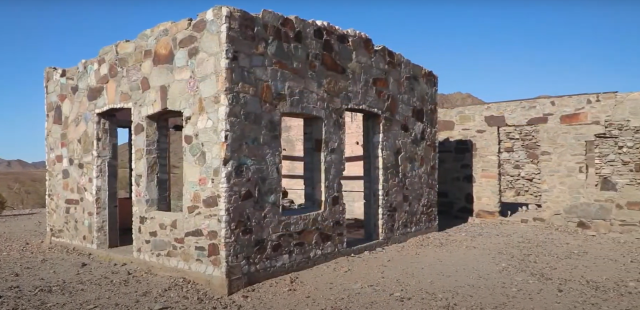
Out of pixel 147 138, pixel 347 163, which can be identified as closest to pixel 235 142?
pixel 147 138

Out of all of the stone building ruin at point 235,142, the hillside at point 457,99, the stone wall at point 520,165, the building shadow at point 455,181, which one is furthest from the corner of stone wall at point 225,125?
the hillside at point 457,99

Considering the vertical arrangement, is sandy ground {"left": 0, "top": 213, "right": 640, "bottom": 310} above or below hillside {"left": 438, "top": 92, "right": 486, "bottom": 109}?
below

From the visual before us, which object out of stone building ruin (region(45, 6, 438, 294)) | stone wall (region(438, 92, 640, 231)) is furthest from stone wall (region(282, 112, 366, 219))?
stone wall (region(438, 92, 640, 231))

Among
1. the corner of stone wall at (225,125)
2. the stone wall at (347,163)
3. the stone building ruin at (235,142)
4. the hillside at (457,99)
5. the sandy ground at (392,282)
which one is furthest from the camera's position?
the hillside at (457,99)

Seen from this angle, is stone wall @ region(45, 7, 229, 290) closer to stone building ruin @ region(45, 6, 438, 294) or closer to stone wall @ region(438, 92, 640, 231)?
stone building ruin @ region(45, 6, 438, 294)

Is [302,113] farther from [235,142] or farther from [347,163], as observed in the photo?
[347,163]

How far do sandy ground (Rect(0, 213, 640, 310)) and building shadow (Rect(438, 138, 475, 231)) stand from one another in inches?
117

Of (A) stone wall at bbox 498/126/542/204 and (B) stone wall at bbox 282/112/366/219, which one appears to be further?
(A) stone wall at bbox 498/126/542/204

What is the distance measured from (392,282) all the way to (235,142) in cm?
247

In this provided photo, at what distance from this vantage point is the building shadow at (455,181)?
11008mm

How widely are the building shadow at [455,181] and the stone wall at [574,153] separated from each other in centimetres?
14

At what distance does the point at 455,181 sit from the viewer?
11.3 metres

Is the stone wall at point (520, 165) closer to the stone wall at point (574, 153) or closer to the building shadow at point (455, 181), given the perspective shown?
the building shadow at point (455, 181)

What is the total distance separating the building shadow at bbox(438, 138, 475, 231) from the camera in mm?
11008
